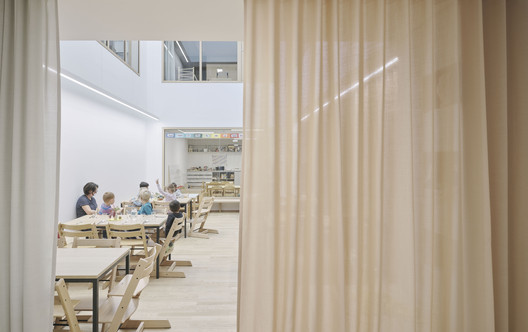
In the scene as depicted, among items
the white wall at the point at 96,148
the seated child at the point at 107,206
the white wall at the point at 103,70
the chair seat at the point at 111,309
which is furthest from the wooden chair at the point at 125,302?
the white wall at the point at 103,70

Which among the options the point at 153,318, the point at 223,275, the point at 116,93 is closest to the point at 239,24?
the point at 153,318

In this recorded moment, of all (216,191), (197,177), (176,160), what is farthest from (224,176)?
(176,160)

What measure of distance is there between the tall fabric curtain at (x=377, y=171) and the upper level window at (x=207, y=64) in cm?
791

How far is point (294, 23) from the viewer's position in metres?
A: 1.78

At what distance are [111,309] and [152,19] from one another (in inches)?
93.1

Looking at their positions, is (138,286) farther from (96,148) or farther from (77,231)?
(96,148)

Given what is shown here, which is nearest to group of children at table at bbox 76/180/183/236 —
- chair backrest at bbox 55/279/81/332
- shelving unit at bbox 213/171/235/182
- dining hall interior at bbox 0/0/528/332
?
chair backrest at bbox 55/279/81/332

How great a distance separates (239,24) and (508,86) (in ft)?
6.02

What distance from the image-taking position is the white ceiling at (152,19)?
1.89m

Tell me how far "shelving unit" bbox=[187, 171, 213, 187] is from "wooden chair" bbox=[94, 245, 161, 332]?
6.88 m

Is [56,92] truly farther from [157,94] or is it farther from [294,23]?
[157,94]

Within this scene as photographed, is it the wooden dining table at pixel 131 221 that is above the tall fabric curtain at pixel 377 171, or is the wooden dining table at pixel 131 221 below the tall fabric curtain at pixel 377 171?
below

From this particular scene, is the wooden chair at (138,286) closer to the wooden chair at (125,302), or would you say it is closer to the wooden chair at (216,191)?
the wooden chair at (125,302)

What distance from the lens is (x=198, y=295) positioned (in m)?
3.58
